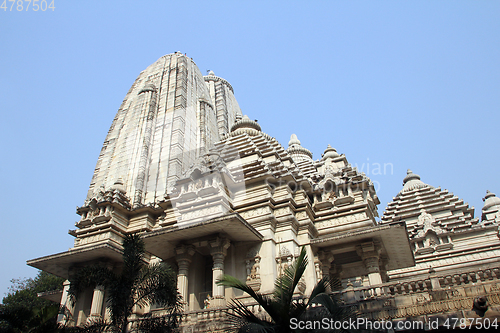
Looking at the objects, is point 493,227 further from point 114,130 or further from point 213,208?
point 114,130

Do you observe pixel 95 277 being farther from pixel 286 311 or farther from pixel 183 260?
pixel 286 311

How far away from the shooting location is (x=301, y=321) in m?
10.0

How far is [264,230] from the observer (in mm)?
19438

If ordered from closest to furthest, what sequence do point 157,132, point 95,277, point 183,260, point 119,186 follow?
point 95,277 → point 183,260 → point 119,186 → point 157,132

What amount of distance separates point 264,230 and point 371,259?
5.54m

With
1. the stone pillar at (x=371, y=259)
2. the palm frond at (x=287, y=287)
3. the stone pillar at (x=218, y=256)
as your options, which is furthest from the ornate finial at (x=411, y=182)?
the palm frond at (x=287, y=287)

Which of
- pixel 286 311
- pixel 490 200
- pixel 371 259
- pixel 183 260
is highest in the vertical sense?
pixel 490 200

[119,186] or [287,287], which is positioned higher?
[119,186]

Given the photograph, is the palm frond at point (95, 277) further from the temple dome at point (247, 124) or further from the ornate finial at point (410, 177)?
the ornate finial at point (410, 177)

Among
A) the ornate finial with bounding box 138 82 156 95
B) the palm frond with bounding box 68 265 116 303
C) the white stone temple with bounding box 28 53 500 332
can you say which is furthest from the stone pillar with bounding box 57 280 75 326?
the ornate finial with bounding box 138 82 156 95

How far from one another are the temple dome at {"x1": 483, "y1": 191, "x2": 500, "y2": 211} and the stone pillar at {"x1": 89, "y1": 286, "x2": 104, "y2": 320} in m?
33.9

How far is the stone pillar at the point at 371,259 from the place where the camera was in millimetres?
19109

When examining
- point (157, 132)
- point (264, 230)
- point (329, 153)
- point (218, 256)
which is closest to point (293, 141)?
point (329, 153)

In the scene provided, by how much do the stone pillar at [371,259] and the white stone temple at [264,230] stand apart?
0.05m
